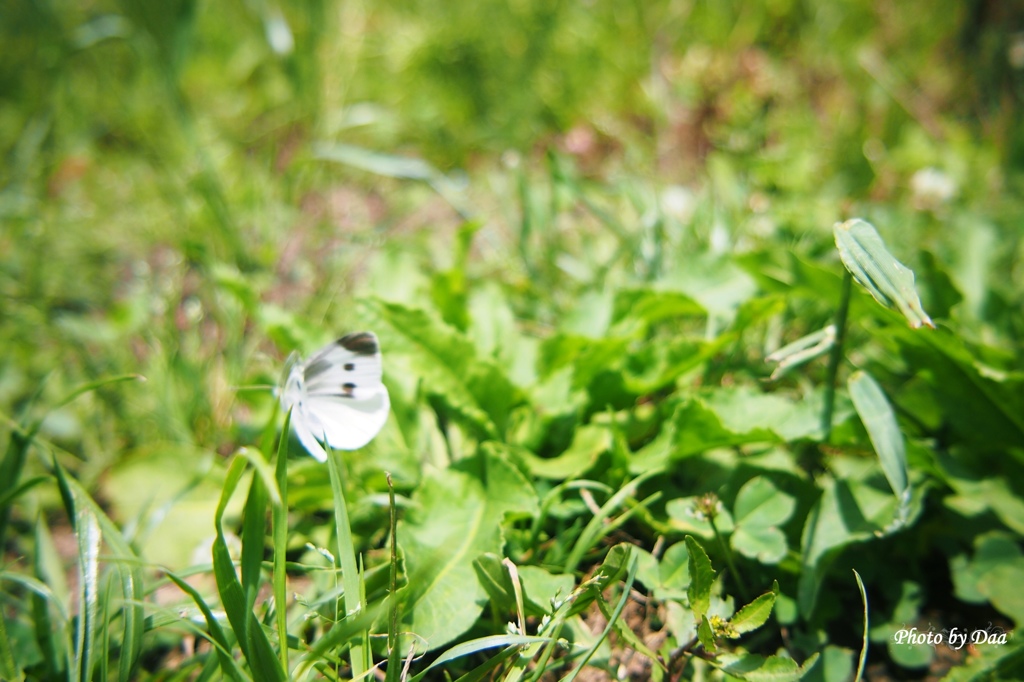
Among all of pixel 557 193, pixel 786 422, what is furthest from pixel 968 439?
pixel 557 193

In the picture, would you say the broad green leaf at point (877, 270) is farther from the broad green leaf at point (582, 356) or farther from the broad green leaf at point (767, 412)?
the broad green leaf at point (582, 356)

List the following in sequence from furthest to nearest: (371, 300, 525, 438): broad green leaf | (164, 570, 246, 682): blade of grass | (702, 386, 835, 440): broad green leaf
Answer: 1. (371, 300, 525, 438): broad green leaf
2. (702, 386, 835, 440): broad green leaf
3. (164, 570, 246, 682): blade of grass

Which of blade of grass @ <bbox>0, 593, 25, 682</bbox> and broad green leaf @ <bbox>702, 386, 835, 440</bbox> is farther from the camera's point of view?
broad green leaf @ <bbox>702, 386, 835, 440</bbox>

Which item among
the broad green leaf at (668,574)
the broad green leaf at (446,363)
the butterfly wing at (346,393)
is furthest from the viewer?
the broad green leaf at (446,363)

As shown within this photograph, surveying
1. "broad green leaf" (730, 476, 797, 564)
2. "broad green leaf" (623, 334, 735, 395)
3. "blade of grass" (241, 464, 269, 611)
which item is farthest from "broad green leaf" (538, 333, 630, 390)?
"blade of grass" (241, 464, 269, 611)

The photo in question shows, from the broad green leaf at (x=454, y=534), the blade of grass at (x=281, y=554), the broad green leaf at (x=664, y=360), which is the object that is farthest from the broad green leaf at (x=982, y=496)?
the blade of grass at (x=281, y=554)

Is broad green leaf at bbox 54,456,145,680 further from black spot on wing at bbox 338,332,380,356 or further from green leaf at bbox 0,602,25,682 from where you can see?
black spot on wing at bbox 338,332,380,356
